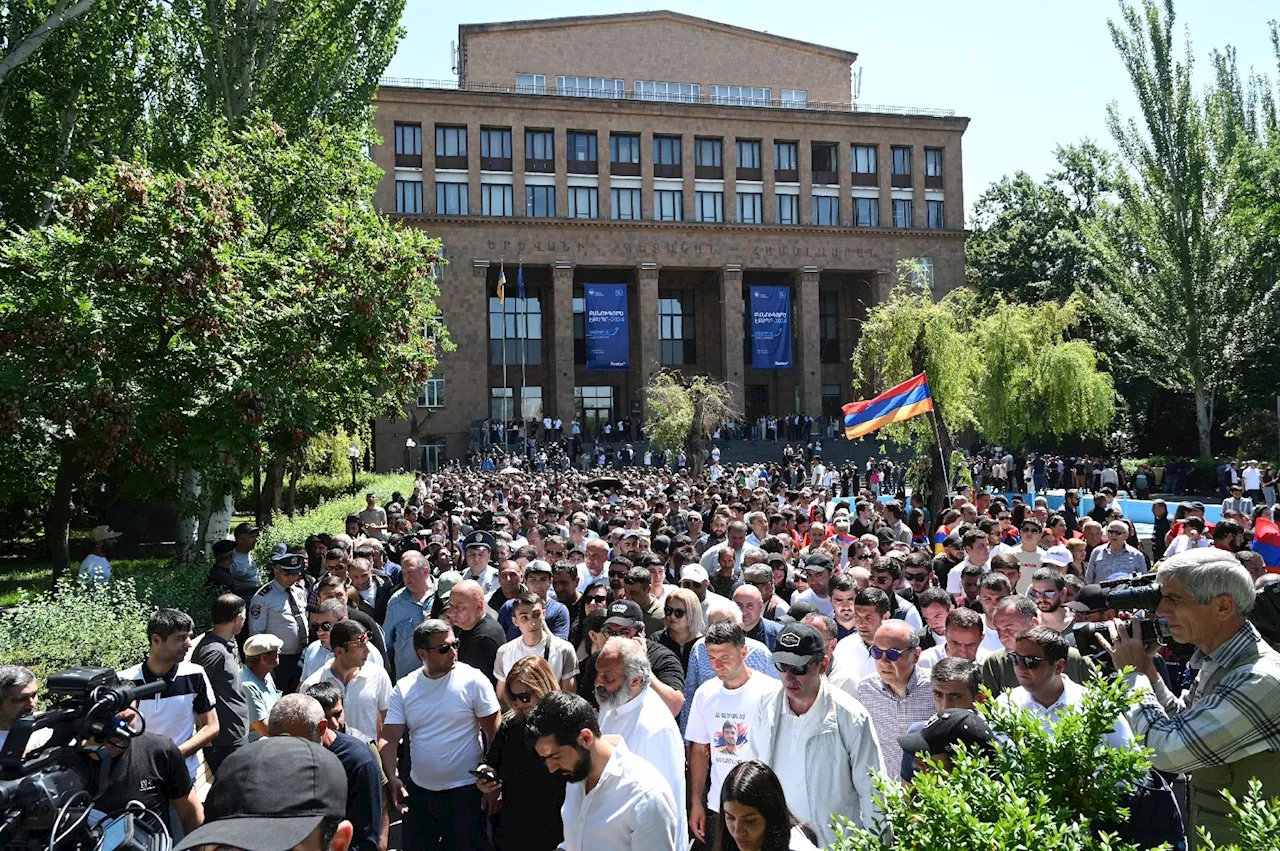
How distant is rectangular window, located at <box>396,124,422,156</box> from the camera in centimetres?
5853

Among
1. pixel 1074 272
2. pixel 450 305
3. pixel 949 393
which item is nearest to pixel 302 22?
pixel 949 393

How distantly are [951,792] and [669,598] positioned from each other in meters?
4.49

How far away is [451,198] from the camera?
5928 cm

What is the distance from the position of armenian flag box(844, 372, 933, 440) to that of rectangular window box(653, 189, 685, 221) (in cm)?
4135

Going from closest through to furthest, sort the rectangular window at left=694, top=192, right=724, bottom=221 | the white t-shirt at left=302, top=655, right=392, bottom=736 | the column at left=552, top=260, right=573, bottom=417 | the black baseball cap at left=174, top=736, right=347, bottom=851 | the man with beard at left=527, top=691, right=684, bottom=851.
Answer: the black baseball cap at left=174, top=736, right=347, bottom=851 → the man with beard at left=527, top=691, right=684, bottom=851 → the white t-shirt at left=302, top=655, right=392, bottom=736 → the column at left=552, top=260, right=573, bottom=417 → the rectangular window at left=694, top=192, right=724, bottom=221

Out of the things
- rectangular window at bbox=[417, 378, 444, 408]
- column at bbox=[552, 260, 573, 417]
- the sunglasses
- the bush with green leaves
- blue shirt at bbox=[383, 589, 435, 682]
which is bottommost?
blue shirt at bbox=[383, 589, 435, 682]

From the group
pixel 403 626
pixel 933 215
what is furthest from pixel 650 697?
pixel 933 215

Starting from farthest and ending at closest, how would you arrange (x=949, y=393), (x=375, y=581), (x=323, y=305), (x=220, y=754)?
(x=949, y=393)
(x=323, y=305)
(x=375, y=581)
(x=220, y=754)

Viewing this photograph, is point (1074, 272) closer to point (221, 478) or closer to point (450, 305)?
point (450, 305)

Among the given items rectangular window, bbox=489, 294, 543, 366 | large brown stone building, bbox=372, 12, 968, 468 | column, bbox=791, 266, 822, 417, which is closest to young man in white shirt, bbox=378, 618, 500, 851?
large brown stone building, bbox=372, 12, 968, 468

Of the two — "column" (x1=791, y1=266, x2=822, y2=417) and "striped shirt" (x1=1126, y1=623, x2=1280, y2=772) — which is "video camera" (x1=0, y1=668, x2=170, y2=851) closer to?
"striped shirt" (x1=1126, y1=623, x2=1280, y2=772)

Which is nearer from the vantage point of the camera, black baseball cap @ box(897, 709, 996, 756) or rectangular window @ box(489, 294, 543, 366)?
black baseball cap @ box(897, 709, 996, 756)

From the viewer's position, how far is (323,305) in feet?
50.0

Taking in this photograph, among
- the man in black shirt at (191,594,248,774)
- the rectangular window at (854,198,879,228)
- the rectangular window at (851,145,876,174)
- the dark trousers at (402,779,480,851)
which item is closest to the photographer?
the dark trousers at (402,779,480,851)
